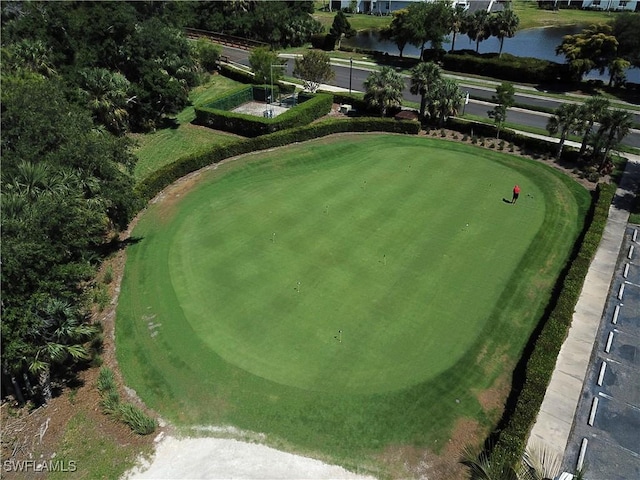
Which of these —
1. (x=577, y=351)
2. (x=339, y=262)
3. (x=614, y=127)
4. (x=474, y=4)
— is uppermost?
(x=474, y=4)

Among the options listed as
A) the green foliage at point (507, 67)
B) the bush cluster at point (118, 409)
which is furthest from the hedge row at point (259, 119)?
the bush cluster at point (118, 409)

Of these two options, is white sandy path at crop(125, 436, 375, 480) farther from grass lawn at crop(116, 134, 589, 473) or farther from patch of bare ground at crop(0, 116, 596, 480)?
patch of bare ground at crop(0, 116, 596, 480)

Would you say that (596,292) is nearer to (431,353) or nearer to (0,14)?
(431,353)

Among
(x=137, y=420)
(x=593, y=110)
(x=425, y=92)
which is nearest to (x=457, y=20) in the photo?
(x=425, y=92)

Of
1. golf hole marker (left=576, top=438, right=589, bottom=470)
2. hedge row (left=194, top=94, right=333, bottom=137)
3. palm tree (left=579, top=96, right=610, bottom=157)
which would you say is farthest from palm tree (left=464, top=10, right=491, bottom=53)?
golf hole marker (left=576, top=438, right=589, bottom=470)

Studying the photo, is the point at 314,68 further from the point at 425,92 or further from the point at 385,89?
the point at 425,92

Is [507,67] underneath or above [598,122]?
above
